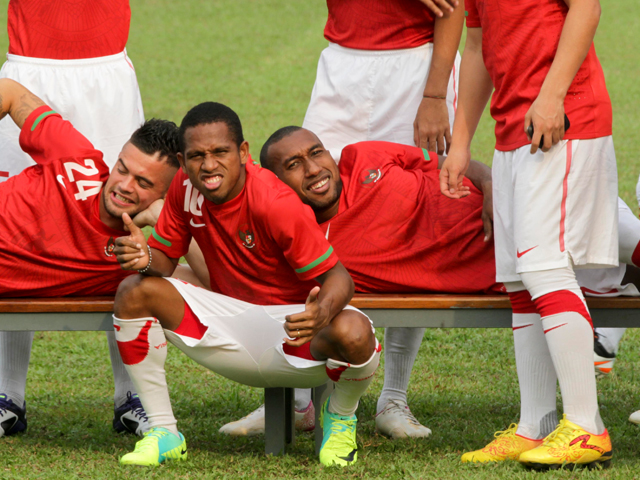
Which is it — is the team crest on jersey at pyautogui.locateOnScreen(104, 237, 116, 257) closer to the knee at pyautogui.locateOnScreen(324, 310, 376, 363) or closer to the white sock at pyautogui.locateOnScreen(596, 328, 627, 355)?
the knee at pyautogui.locateOnScreen(324, 310, 376, 363)

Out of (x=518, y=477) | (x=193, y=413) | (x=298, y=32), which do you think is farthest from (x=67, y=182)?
(x=298, y=32)

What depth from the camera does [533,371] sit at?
351 centimetres

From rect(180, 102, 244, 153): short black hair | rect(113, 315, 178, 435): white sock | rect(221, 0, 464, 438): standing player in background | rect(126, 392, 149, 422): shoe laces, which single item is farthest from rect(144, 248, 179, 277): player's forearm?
rect(221, 0, 464, 438): standing player in background

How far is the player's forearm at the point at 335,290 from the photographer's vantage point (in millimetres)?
3242

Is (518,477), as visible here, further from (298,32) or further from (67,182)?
(298,32)

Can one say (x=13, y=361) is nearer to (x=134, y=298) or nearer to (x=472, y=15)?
(x=134, y=298)

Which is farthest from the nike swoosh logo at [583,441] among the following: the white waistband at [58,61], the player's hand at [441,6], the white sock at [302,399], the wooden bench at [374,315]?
the white waistband at [58,61]

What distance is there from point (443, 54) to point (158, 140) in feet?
4.59

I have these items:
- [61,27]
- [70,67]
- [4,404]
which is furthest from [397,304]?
[61,27]

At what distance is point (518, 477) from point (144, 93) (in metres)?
12.4

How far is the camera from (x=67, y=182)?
12.7ft

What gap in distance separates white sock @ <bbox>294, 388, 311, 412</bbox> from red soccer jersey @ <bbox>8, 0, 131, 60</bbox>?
1.90 m

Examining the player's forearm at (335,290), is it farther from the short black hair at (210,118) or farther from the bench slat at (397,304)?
the short black hair at (210,118)

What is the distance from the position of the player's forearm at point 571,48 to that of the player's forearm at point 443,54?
3.84ft
